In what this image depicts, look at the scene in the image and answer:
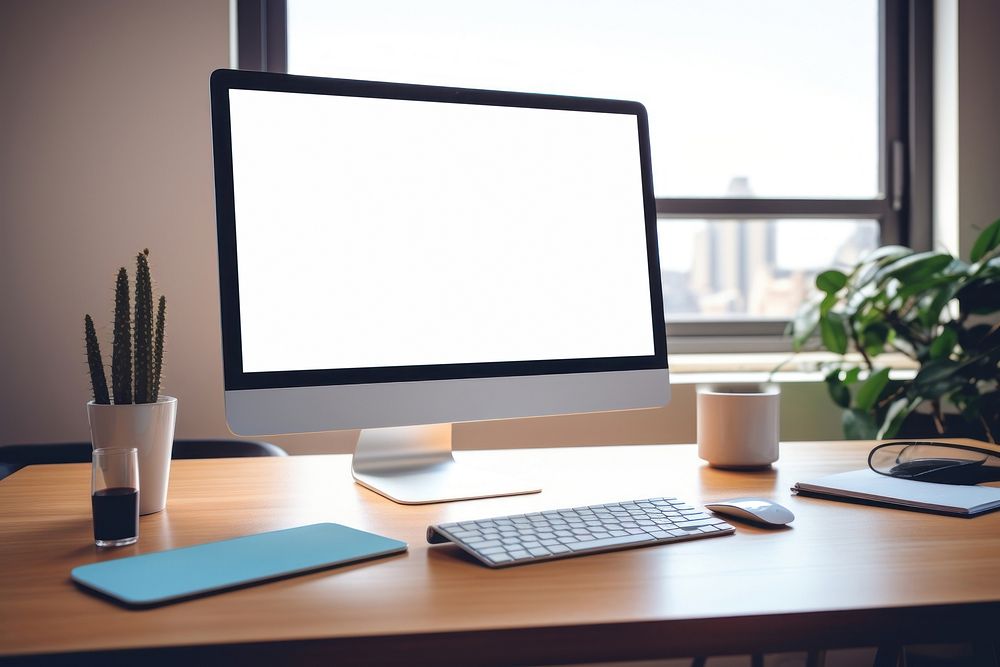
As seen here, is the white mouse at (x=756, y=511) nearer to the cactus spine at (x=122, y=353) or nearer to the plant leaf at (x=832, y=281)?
the cactus spine at (x=122, y=353)

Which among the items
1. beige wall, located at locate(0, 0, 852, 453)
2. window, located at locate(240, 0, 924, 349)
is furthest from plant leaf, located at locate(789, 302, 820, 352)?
beige wall, located at locate(0, 0, 852, 453)

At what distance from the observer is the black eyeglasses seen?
3.20 ft

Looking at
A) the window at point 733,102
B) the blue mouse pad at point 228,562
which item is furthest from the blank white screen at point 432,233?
the window at point 733,102

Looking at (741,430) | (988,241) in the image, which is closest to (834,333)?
(988,241)

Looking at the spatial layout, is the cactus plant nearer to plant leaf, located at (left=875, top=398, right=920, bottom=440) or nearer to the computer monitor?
the computer monitor

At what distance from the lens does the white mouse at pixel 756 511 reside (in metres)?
0.80

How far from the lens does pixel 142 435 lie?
890 mm

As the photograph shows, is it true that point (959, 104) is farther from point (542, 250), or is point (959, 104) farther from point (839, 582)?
point (839, 582)

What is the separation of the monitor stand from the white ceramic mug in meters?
0.27

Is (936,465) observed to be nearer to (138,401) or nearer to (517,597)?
(517,597)

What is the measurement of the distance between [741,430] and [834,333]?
3.16 ft

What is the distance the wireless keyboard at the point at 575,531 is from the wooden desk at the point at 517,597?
0.5 inches

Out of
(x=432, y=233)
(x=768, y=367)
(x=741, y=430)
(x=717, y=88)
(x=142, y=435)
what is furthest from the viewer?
(x=717, y=88)

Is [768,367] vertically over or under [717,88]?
under
